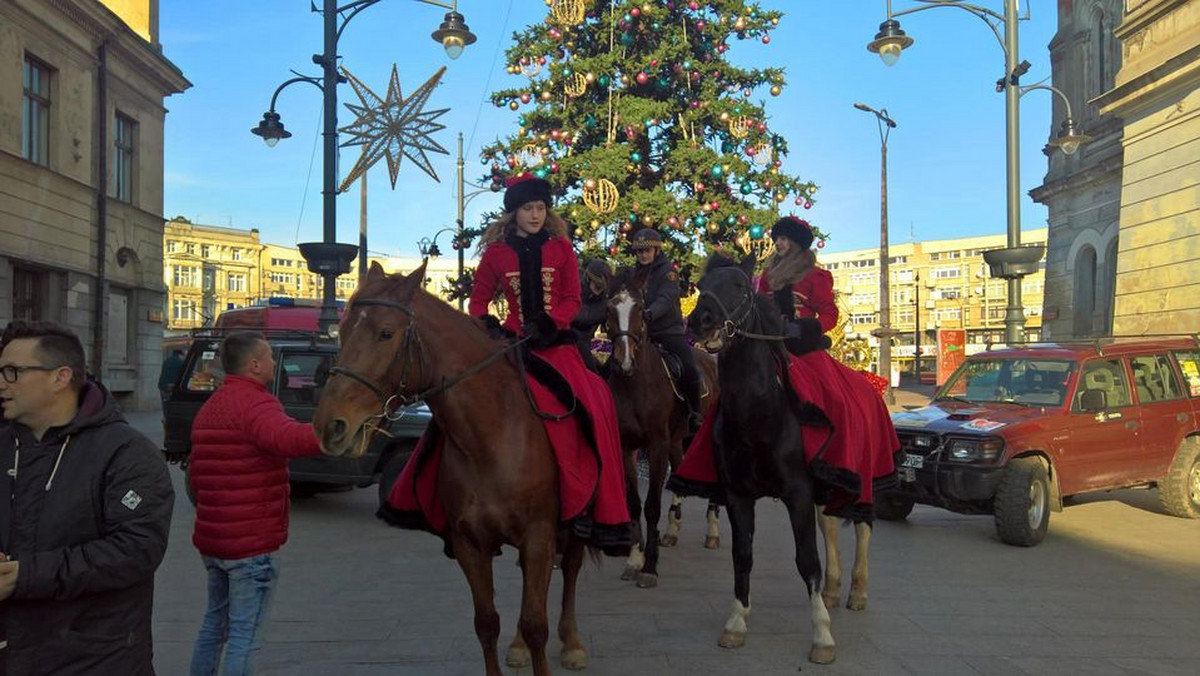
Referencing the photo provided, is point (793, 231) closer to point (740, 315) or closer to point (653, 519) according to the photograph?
point (740, 315)

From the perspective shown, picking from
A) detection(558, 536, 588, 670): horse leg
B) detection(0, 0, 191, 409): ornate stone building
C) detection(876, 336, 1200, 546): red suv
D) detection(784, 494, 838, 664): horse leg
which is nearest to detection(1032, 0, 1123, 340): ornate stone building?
detection(876, 336, 1200, 546): red suv

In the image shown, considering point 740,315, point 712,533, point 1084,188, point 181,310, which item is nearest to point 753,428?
point 740,315

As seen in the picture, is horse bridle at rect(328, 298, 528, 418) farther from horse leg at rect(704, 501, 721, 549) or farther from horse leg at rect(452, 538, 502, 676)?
horse leg at rect(704, 501, 721, 549)

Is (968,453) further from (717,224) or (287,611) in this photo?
(717,224)

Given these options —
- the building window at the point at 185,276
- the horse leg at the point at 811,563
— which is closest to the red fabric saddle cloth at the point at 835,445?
the horse leg at the point at 811,563

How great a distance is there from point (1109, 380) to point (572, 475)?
8.24 metres

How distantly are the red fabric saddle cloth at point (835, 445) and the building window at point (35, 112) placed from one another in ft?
70.7

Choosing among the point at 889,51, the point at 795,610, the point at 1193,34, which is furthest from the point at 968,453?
the point at 1193,34

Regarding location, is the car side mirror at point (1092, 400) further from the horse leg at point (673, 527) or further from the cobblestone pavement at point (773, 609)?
the horse leg at point (673, 527)

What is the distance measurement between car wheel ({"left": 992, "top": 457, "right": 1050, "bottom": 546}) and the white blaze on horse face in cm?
427

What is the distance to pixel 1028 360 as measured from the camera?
9781mm

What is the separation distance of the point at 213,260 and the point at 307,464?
96.5 m

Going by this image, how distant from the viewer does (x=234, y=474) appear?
373 centimetres

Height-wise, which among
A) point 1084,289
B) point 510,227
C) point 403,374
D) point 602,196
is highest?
point 602,196
